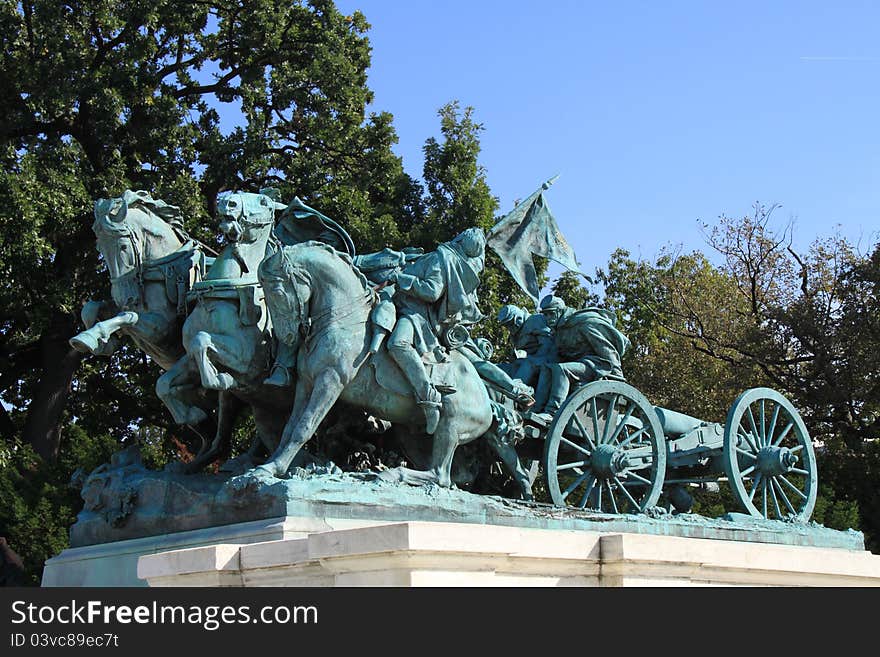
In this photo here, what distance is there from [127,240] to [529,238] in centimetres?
352

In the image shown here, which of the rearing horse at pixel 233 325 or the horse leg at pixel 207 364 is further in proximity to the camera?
the rearing horse at pixel 233 325

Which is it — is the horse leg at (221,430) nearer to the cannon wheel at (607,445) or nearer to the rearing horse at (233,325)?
the rearing horse at (233,325)

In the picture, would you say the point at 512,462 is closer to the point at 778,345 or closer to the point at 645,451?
the point at 645,451

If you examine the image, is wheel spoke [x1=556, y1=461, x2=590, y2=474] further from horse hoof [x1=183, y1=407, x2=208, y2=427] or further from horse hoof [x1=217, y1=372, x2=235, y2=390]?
horse hoof [x1=183, y1=407, x2=208, y2=427]

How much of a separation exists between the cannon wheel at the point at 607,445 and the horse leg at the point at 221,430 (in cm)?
257

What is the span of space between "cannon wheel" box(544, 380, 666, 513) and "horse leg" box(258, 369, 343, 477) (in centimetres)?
206

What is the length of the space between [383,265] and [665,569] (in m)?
3.49

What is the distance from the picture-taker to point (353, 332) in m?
8.84

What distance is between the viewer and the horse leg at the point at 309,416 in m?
8.55

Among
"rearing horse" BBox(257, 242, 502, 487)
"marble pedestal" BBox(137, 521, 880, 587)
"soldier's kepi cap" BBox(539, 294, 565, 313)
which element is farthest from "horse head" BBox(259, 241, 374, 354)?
"soldier's kepi cap" BBox(539, 294, 565, 313)

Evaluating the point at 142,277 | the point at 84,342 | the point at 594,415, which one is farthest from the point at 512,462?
the point at 84,342

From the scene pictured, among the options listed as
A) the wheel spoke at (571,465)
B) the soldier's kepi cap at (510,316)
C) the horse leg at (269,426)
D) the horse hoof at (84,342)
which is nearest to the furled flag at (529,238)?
the soldier's kepi cap at (510,316)

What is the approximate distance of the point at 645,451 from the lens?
10.5 meters
